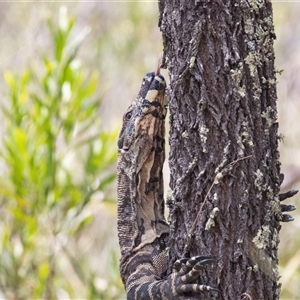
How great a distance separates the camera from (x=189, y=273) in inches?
90.5

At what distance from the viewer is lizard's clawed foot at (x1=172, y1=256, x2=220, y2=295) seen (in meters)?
2.24

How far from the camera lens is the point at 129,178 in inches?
112

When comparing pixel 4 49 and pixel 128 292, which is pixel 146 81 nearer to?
pixel 128 292

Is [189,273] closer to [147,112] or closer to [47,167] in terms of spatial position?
[147,112]

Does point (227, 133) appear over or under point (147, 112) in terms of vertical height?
under

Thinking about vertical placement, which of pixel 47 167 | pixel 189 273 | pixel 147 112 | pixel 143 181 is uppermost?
pixel 47 167

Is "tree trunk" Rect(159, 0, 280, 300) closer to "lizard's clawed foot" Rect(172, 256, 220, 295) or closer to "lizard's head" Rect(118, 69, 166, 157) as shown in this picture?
"lizard's clawed foot" Rect(172, 256, 220, 295)

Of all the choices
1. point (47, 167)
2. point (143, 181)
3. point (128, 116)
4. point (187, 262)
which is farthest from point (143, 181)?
point (47, 167)

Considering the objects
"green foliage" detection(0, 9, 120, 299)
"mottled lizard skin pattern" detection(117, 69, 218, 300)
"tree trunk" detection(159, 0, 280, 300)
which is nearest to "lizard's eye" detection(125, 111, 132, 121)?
"mottled lizard skin pattern" detection(117, 69, 218, 300)

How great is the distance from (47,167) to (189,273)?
1.93 metres

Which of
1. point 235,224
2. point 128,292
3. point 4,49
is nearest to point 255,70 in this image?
point 235,224

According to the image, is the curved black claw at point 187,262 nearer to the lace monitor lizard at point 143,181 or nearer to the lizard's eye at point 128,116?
the lace monitor lizard at point 143,181

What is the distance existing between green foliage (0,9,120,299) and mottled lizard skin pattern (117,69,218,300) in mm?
1238

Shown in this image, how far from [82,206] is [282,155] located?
2.79 metres
